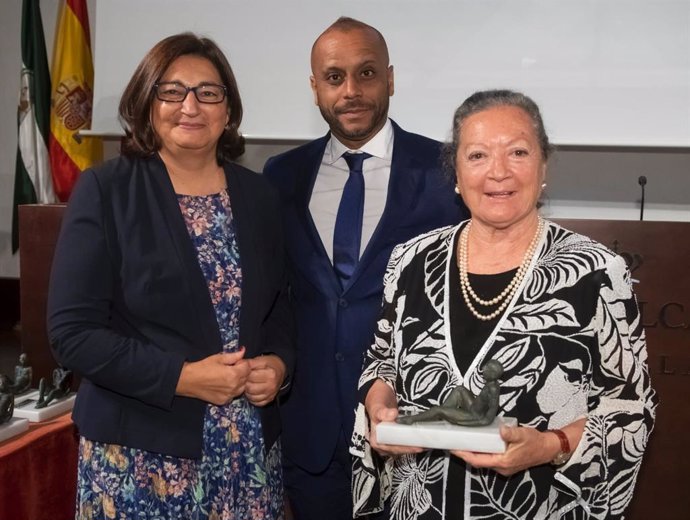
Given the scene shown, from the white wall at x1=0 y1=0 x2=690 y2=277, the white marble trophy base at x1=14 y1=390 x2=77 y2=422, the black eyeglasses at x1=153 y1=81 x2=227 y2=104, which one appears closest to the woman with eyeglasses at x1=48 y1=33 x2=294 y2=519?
the black eyeglasses at x1=153 y1=81 x2=227 y2=104

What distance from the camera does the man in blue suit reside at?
215cm

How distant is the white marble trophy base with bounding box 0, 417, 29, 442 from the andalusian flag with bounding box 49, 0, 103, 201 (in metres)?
2.26

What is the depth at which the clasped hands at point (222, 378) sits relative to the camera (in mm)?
1734

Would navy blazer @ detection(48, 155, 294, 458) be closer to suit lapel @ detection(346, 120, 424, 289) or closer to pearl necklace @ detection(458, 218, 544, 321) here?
suit lapel @ detection(346, 120, 424, 289)

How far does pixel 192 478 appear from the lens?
1803 mm

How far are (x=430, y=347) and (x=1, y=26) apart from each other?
4974mm

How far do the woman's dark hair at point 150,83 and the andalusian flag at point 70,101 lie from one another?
280 cm

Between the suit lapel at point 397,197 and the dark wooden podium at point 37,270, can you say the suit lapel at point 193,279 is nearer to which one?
the suit lapel at point 397,197

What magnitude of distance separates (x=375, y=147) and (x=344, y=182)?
13 centimetres

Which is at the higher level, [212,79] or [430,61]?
[430,61]

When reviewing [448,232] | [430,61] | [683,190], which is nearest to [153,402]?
[448,232]

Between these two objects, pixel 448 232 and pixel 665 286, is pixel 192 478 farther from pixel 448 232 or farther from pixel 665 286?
pixel 665 286

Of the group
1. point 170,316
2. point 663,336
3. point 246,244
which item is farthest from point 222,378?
point 663,336

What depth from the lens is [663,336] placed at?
10.4 ft
